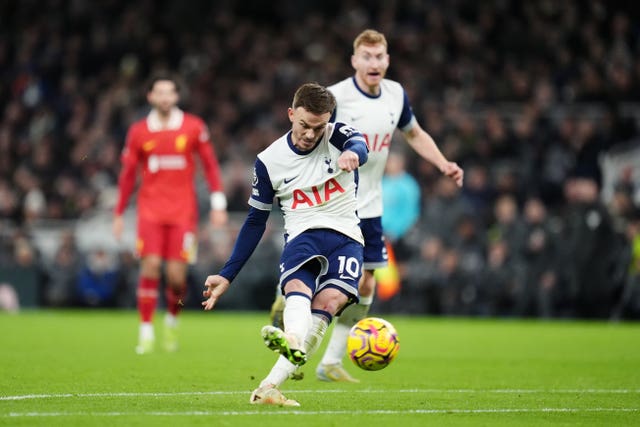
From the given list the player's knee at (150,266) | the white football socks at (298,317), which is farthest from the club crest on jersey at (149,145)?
the white football socks at (298,317)

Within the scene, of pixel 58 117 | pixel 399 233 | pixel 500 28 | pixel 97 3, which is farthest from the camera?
pixel 97 3

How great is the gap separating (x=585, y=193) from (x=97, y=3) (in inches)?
623

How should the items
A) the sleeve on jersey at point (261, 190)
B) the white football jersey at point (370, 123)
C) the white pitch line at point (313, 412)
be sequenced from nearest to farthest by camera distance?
the white pitch line at point (313, 412)
the sleeve on jersey at point (261, 190)
the white football jersey at point (370, 123)

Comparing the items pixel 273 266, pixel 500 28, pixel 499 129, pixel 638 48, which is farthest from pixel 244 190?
pixel 638 48

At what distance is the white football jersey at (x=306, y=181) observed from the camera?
7.72 m

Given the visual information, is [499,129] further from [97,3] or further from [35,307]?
[97,3]

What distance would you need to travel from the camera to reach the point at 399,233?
19156 mm

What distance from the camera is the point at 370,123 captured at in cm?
980

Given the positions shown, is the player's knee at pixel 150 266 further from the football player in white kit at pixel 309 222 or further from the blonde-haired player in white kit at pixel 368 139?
the football player in white kit at pixel 309 222

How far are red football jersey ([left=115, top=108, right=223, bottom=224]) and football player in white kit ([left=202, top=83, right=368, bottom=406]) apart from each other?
5.42 metres

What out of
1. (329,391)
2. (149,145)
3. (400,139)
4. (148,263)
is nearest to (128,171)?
(149,145)

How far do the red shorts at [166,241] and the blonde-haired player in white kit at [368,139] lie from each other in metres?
3.70

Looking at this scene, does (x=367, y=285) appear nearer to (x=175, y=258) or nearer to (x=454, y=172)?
(x=454, y=172)

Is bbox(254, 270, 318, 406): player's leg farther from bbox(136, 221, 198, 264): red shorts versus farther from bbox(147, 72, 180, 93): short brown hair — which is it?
bbox(147, 72, 180, 93): short brown hair
